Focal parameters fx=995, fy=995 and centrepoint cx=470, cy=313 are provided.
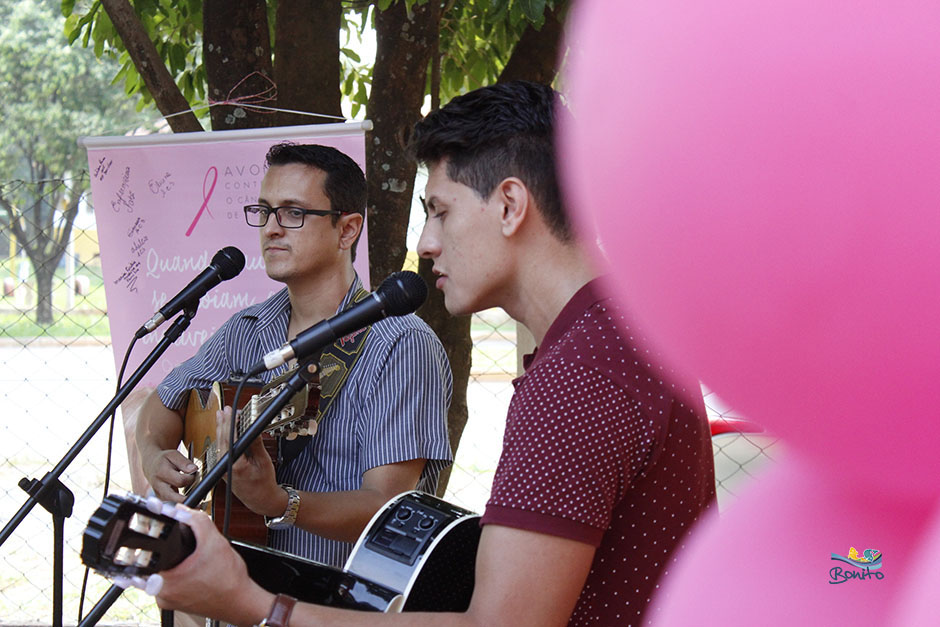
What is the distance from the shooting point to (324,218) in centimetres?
259

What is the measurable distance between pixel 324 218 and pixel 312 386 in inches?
32.8

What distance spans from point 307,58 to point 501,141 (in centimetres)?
205

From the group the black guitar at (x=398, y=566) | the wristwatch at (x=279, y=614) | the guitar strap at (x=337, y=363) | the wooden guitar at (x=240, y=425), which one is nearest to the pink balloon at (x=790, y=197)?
the wristwatch at (x=279, y=614)

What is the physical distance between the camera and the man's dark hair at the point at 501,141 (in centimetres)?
152

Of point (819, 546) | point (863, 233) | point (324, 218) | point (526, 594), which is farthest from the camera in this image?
point (324, 218)

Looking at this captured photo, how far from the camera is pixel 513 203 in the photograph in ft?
4.95

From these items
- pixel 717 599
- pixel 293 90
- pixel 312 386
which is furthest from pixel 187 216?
pixel 717 599

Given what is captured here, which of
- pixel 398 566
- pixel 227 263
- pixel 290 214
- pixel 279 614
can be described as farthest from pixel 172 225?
pixel 279 614

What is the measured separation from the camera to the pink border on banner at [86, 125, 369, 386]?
3.30 m

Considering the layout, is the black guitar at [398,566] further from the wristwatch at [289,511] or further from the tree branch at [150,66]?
the tree branch at [150,66]

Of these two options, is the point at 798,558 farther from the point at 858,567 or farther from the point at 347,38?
the point at 347,38

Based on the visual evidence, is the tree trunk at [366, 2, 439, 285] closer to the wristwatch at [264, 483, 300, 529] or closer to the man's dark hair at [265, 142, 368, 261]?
the man's dark hair at [265, 142, 368, 261]

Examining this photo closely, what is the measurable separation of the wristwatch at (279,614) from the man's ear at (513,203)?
617mm

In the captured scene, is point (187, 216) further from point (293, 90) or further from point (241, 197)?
point (293, 90)
